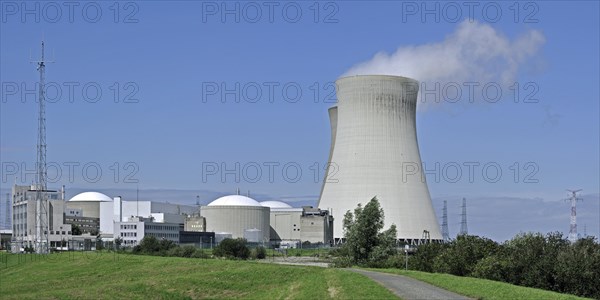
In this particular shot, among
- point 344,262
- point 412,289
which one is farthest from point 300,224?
point 412,289

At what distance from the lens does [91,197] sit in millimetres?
116312

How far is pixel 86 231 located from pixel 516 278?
3287 inches

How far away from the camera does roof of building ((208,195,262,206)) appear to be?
100m

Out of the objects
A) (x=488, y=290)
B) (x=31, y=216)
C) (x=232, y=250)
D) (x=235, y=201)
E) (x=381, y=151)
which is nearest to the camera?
(x=488, y=290)

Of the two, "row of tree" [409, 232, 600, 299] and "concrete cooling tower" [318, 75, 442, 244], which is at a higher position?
"concrete cooling tower" [318, 75, 442, 244]

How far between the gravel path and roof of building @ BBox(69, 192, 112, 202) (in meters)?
95.0

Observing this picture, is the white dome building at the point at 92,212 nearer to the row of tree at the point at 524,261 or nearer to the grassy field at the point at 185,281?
the grassy field at the point at 185,281

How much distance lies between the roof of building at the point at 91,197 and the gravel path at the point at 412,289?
3739 inches

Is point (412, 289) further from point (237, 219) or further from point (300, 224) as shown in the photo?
point (237, 219)

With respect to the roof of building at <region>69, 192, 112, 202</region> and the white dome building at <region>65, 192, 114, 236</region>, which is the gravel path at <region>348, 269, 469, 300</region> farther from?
the roof of building at <region>69, 192, 112, 202</region>

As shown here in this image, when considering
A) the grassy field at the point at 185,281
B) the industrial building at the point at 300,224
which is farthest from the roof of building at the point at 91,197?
the grassy field at the point at 185,281

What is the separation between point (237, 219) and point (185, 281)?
70713 mm

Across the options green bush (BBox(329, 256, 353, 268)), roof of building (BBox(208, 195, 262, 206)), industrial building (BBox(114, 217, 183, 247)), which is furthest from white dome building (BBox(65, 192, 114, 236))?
green bush (BBox(329, 256, 353, 268))

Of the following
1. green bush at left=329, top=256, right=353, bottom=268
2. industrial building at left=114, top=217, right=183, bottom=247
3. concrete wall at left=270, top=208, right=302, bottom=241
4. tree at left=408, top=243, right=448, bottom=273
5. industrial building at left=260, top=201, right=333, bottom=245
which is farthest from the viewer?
concrete wall at left=270, top=208, right=302, bottom=241
